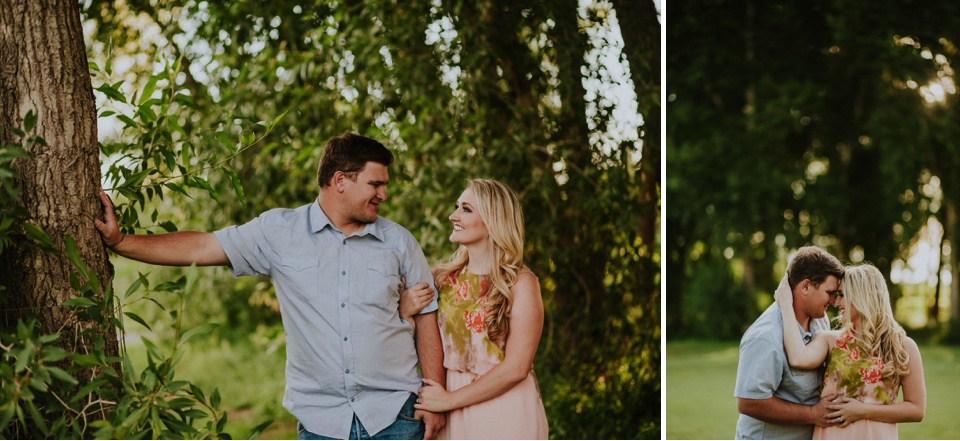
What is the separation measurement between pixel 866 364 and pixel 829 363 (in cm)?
10

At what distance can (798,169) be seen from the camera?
12680 mm

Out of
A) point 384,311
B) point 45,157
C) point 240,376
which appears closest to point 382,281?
point 384,311

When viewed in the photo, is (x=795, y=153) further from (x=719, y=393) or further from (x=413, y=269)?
(x=413, y=269)

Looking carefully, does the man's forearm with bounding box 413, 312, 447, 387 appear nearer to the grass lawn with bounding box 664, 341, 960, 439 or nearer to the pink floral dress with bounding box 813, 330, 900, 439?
the pink floral dress with bounding box 813, 330, 900, 439

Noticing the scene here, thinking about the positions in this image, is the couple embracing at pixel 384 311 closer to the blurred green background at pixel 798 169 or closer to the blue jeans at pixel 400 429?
the blue jeans at pixel 400 429

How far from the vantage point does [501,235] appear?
2432 mm

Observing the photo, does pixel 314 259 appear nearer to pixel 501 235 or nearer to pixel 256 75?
pixel 501 235

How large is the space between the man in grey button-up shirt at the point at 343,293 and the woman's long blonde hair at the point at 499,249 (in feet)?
0.57

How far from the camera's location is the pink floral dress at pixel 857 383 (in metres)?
2.51

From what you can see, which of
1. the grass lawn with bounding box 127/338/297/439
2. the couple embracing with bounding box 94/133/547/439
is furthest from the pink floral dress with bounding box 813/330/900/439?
the grass lawn with bounding box 127/338/297/439

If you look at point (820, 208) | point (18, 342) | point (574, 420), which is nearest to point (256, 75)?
point (574, 420)

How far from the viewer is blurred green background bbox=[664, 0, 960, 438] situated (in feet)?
31.0

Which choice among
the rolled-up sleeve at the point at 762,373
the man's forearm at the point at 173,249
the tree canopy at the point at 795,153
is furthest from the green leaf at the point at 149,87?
the tree canopy at the point at 795,153

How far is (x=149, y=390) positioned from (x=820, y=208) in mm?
12058
